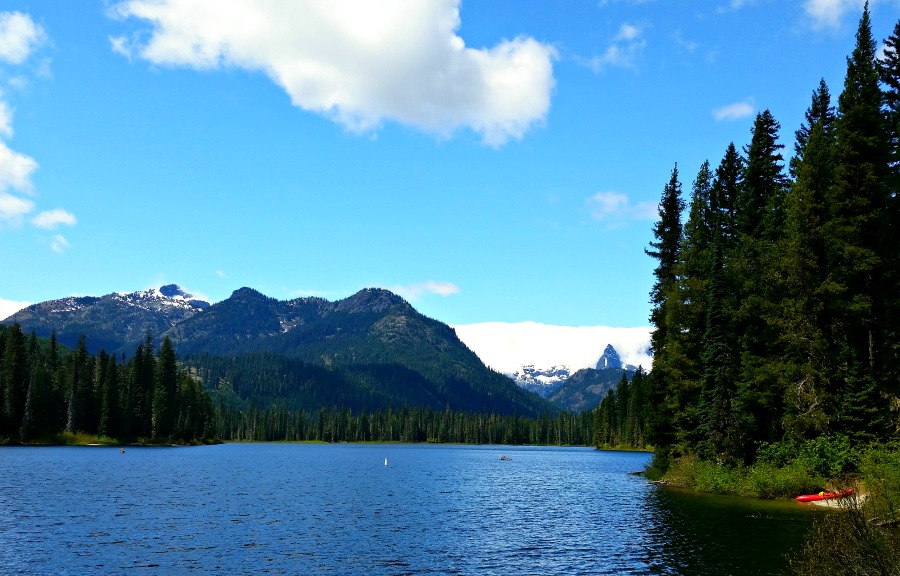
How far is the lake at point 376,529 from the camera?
103 ft

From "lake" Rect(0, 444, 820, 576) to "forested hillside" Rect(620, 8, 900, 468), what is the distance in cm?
748

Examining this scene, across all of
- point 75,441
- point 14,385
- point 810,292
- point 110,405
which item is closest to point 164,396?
point 110,405

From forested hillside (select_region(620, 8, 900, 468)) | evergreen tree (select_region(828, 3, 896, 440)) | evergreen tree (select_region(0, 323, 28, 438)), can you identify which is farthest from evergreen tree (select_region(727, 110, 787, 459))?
evergreen tree (select_region(0, 323, 28, 438))

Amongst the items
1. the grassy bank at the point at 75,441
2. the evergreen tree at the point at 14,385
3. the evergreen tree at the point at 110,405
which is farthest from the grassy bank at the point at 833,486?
the grassy bank at the point at 75,441

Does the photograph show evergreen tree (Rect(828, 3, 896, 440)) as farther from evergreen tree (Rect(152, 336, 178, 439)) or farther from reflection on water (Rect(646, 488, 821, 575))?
evergreen tree (Rect(152, 336, 178, 439))

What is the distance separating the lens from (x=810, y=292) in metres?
46.8

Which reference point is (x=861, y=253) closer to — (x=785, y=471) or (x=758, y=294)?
(x=758, y=294)

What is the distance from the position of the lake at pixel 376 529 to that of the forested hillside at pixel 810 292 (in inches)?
295

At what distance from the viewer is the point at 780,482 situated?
5041 centimetres

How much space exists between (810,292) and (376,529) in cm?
3326

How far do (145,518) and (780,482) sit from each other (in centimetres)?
4515

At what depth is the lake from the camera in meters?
31.3

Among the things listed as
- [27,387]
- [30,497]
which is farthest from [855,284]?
[27,387]

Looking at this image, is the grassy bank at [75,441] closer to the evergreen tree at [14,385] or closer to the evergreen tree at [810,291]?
the evergreen tree at [14,385]
